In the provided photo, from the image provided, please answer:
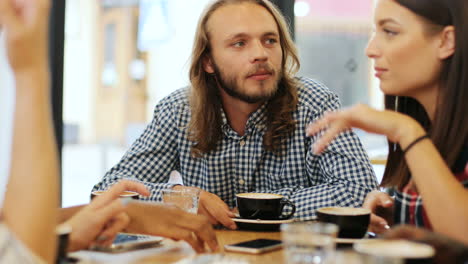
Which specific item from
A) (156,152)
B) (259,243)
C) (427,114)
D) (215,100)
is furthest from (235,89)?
(259,243)

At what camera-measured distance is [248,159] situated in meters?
2.31

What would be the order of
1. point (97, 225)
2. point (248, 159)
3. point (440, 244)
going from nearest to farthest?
point (440, 244) → point (97, 225) → point (248, 159)

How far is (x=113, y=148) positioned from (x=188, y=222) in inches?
115

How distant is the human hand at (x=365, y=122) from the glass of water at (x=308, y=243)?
463 mm

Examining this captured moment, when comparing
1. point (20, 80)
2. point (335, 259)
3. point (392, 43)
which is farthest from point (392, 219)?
point (20, 80)

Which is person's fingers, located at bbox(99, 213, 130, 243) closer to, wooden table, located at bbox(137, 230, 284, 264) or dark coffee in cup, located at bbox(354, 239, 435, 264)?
wooden table, located at bbox(137, 230, 284, 264)

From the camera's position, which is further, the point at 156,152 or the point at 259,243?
the point at 156,152

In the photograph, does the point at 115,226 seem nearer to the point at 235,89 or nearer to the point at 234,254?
the point at 234,254

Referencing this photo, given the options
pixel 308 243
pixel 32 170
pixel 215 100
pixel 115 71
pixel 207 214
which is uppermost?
pixel 115 71

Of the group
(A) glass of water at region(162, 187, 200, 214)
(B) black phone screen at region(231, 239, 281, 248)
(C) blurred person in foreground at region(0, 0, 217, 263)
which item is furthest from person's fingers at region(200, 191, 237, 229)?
(C) blurred person in foreground at region(0, 0, 217, 263)

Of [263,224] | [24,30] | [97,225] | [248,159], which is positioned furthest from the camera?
[248,159]

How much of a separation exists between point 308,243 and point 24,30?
58 centimetres

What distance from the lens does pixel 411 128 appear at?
1.43 meters

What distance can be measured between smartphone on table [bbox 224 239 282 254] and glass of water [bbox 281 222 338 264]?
27 centimetres
